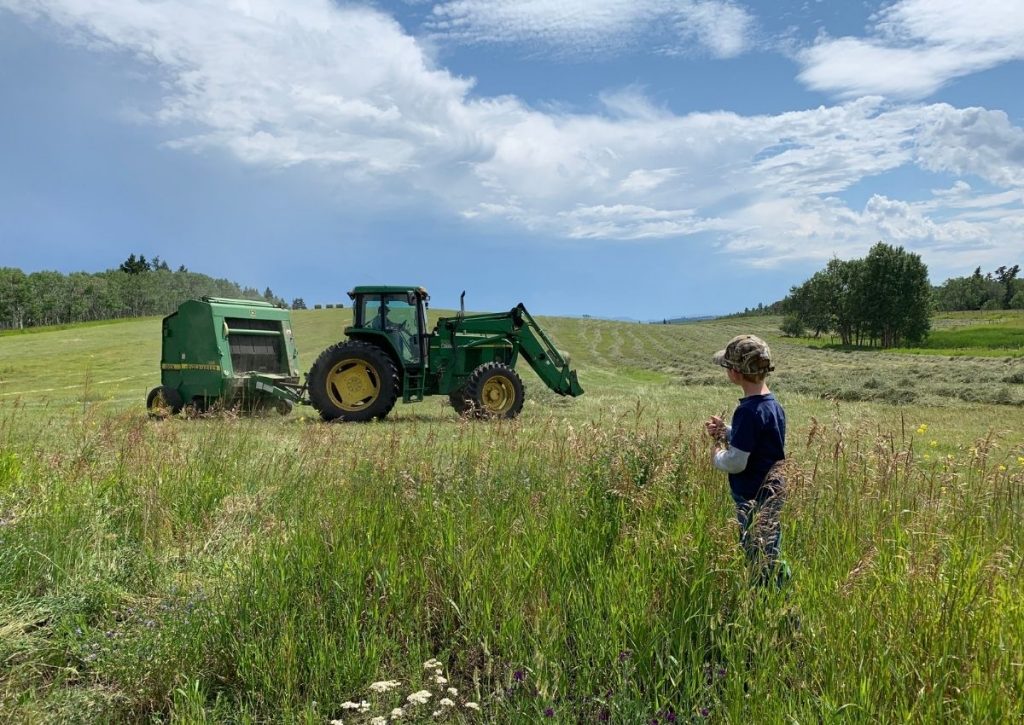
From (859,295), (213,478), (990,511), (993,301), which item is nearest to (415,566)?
(213,478)

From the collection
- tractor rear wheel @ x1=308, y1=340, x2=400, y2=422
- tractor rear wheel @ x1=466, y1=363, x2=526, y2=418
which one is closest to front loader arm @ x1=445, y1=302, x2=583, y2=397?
tractor rear wheel @ x1=466, y1=363, x2=526, y2=418

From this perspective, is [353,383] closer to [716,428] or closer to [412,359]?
[412,359]

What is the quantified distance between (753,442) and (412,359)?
10987 mm

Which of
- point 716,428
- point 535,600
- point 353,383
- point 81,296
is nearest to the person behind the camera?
point 535,600

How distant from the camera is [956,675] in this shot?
2.51 m

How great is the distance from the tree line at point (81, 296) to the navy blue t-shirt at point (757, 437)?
101360 mm

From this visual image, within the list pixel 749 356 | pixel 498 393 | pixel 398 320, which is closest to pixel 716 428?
pixel 749 356

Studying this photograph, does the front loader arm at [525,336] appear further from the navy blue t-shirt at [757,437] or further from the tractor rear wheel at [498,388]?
the navy blue t-shirt at [757,437]

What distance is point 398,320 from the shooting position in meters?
13.9

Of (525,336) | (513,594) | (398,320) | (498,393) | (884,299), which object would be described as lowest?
(513,594)

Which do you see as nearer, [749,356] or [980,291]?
[749,356]

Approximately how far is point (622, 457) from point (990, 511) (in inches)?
90.1

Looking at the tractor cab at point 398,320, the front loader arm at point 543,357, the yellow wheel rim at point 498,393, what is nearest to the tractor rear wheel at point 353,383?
the tractor cab at point 398,320

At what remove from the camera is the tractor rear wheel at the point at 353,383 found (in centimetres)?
1335
